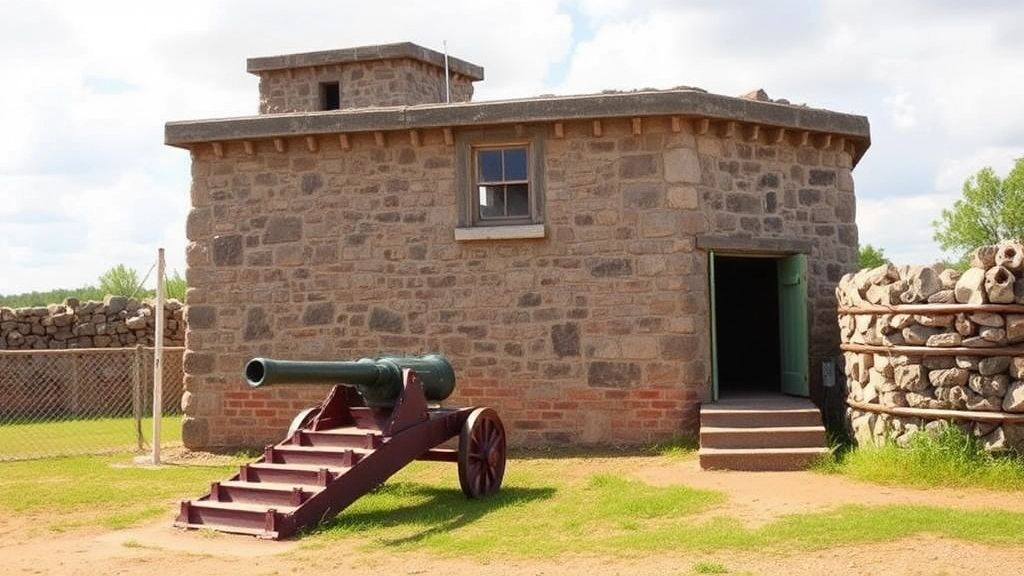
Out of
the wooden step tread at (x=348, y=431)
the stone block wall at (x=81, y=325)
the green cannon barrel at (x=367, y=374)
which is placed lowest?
the wooden step tread at (x=348, y=431)

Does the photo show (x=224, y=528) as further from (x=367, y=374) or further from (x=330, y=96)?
(x=330, y=96)

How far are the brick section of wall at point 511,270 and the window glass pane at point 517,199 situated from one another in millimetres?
378

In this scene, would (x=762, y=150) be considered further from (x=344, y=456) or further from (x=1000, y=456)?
(x=344, y=456)

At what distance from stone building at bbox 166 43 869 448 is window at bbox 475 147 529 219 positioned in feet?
0.08

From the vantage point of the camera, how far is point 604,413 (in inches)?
463

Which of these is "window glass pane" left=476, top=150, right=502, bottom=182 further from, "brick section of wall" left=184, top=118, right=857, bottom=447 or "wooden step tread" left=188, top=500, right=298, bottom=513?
"wooden step tread" left=188, top=500, right=298, bottom=513

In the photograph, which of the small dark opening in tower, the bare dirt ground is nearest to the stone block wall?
the small dark opening in tower

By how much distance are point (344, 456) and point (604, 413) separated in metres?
4.05

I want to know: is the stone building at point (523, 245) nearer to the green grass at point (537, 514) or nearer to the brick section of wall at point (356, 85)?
the green grass at point (537, 514)

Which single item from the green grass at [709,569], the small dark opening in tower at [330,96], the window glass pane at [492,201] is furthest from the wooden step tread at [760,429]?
the small dark opening in tower at [330,96]

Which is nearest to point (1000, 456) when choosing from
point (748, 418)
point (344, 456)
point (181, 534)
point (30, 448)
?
point (748, 418)

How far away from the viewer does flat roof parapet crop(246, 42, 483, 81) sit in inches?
672

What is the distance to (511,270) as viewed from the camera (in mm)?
12023

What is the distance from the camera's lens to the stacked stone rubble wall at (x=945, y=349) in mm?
9250
